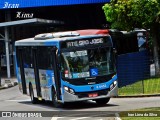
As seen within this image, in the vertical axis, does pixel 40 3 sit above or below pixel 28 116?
above

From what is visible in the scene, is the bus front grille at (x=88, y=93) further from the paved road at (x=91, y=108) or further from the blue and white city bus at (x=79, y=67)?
the paved road at (x=91, y=108)

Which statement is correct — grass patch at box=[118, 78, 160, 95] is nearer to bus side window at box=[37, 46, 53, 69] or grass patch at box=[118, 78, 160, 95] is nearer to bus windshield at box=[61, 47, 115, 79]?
bus windshield at box=[61, 47, 115, 79]

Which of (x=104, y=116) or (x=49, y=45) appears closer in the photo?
(x=104, y=116)

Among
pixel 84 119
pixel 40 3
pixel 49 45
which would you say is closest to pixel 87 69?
pixel 49 45

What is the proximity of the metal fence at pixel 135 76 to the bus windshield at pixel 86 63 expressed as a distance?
232 inches

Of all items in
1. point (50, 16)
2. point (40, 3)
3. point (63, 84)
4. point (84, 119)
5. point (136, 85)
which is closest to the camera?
point (84, 119)

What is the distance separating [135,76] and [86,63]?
10.8 metres

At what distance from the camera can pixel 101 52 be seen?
24.3m

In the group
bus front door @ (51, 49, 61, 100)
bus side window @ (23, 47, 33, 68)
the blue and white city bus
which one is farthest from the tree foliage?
bus front door @ (51, 49, 61, 100)

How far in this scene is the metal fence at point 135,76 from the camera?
100 feet

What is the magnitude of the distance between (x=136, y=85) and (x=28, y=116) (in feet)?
36.1

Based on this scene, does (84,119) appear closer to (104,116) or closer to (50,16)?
(104,116)

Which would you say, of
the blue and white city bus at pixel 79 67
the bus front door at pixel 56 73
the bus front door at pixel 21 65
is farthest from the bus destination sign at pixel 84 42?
the bus front door at pixel 21 65

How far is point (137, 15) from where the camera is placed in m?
39.6
